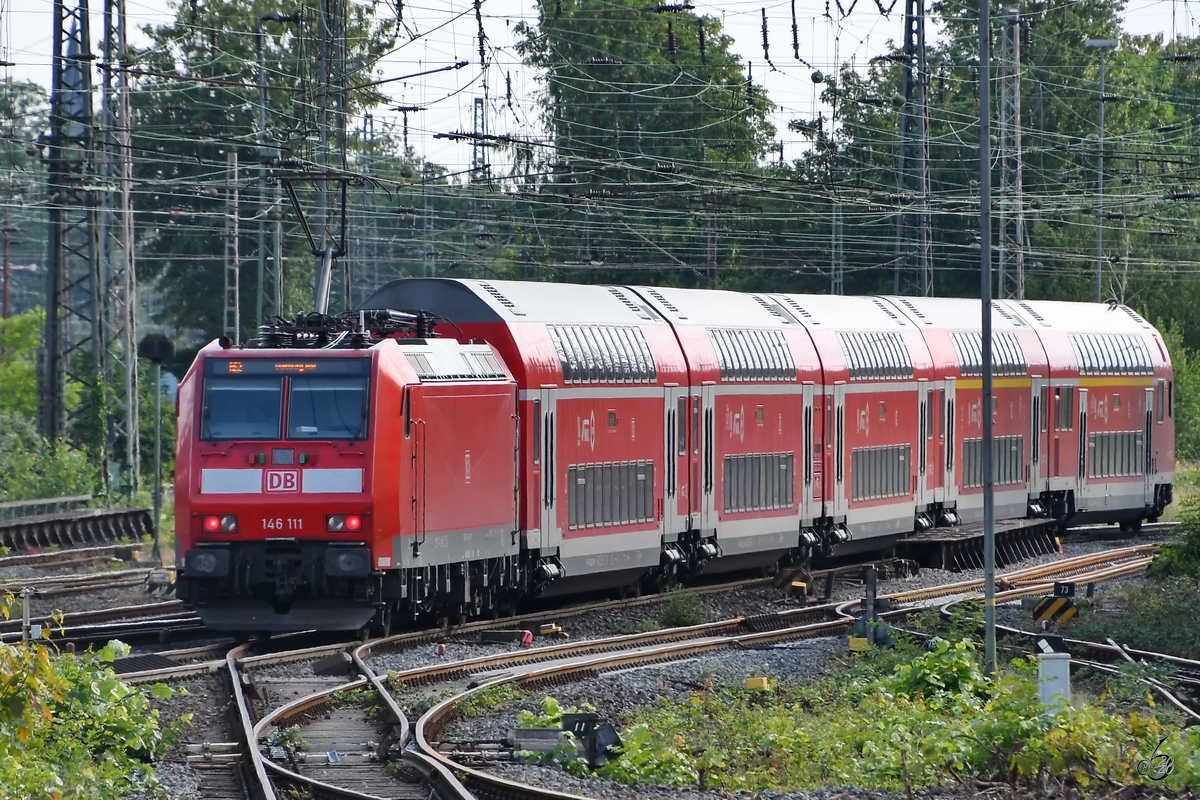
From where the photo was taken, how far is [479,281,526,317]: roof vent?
2070 cm

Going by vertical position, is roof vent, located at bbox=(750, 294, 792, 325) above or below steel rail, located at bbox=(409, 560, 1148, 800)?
above

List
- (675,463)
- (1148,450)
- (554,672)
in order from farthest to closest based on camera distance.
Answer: (1148,450)
(675,463)
(554,672)

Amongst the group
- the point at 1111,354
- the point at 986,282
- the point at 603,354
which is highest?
the point at 986,282

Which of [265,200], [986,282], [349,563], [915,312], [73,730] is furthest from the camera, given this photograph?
[265,200]

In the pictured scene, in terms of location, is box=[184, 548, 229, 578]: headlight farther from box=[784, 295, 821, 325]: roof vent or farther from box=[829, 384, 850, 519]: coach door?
box=[784, 295, 821, 325]: roof vent

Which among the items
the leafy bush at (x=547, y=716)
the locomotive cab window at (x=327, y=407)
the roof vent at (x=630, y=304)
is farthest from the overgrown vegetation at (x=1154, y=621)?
the locomotive cab window at (x=327, y=407)

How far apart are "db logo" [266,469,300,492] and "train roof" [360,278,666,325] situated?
12.3 ft

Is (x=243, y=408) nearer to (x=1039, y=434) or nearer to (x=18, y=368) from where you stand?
(x=1039, y=434)

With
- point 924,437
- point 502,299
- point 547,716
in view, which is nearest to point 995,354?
point 924,437

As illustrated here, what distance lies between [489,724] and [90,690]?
121 inches

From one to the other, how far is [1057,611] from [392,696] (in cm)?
881

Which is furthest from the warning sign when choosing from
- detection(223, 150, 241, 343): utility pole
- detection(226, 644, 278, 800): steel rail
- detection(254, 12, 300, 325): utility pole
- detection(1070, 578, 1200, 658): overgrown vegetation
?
detection(223, 150, 241, 343): utility pole

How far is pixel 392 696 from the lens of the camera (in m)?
14.6

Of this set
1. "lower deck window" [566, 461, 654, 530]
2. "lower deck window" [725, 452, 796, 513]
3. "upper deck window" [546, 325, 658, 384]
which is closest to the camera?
"upper deck window" [546, 325, 658, 384]
